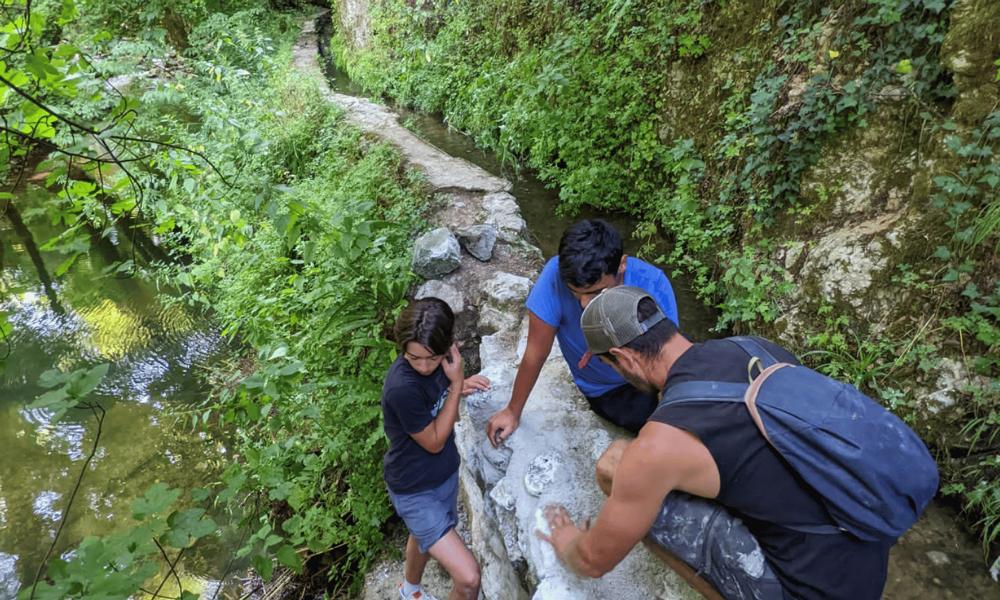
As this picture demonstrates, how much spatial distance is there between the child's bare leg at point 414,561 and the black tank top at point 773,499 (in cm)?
182

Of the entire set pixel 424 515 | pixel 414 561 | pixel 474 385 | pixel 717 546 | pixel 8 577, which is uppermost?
pixel 717 546

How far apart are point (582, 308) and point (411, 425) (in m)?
0.95

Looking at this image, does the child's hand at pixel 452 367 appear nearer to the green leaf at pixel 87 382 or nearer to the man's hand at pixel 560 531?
the man's hand at pixel 560 531

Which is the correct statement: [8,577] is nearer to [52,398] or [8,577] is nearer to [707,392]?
[52,398]

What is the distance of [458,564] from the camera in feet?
8.38

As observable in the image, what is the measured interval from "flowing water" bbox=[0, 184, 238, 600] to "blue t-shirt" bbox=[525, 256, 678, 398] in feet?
9.64

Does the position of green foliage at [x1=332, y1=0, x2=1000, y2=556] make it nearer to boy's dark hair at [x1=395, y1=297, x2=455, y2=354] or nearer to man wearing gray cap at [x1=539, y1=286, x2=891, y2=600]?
man wearing gray cap at [x1=539, y1=286, x2=891, y2=600]

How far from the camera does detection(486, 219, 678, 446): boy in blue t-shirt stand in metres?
2.13

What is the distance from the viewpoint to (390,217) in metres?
5.48

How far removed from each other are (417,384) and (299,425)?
2729mm

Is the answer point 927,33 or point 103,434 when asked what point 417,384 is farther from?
point 103,434

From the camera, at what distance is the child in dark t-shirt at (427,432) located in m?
2.24

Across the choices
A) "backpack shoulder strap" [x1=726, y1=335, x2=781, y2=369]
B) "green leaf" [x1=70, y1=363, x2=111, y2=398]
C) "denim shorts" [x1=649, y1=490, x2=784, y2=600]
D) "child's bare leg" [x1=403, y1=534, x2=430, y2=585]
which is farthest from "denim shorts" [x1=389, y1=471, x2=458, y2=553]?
"backpack shoulder strap" [x1=726, y1=335, x2=781, y2=369]

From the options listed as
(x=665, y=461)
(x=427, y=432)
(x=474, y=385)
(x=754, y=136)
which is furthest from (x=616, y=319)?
(x=754, y=136)
